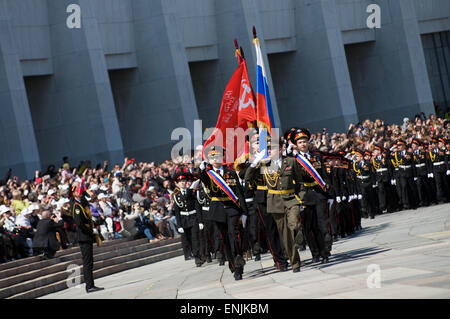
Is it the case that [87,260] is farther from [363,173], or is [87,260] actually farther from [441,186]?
[441,186]

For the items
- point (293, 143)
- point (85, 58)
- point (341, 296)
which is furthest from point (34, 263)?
point (85, 58)

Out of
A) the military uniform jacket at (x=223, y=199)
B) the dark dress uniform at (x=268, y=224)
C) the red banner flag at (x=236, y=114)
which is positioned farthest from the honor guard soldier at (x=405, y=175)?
the military uniform jacket at (x=223, y=199)

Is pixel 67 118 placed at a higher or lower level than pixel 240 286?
higher

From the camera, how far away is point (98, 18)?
3331cm

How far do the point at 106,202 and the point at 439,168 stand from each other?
31.6ft

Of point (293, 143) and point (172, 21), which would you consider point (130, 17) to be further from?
point (293, 143)

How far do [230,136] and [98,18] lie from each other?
16288mm

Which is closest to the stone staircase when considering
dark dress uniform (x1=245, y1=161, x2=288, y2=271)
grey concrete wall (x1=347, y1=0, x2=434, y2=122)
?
dark dress uniform (x1=245, y1=161, x2=288, y2=271)

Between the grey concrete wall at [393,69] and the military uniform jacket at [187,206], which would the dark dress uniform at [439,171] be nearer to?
the military uniform jacket at [187,206]

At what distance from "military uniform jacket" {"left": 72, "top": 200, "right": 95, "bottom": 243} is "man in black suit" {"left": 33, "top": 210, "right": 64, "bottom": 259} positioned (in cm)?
301

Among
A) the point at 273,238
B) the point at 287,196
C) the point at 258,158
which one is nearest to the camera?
the point at 287,196

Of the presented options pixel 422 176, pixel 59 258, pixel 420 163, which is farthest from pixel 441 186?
pixel 59 258

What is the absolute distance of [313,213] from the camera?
12125mm

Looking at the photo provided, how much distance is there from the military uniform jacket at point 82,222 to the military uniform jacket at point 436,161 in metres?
12.0
